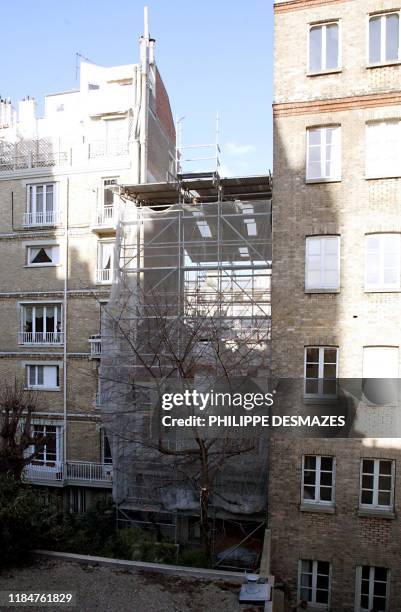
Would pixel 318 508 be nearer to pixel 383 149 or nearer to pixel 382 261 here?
pixel 382 261

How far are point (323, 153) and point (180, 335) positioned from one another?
6931 millimetres

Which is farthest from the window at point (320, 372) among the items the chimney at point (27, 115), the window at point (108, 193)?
the chimney at point (27, 115)

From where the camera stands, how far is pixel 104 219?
19.9 meters

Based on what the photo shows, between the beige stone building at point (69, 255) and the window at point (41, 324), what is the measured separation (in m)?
0.05

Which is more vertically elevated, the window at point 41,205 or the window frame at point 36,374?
the window at point 41,205

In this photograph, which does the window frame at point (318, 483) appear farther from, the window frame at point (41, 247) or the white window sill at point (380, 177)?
the window frame at point (41, 247)

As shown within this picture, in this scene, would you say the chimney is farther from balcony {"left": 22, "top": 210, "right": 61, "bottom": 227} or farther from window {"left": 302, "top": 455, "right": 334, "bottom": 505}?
window {"left": 302, "top": 455, "right": 334, "bottom": 505}

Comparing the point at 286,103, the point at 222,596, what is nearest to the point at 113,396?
the point at 222,596

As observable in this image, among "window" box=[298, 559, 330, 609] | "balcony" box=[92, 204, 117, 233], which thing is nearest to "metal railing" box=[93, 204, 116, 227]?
"balcony" box=[92, 204, 117, 233]

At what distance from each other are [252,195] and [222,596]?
43.2ft

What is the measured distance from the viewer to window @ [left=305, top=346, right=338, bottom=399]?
41.3 ft

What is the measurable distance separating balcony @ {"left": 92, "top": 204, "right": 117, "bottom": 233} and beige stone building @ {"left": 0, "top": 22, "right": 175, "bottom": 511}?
43 millimetres

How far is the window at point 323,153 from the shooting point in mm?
12820

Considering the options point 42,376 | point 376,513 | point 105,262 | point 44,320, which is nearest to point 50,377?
point 42,376
